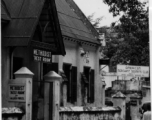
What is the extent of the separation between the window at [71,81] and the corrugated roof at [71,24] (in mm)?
1686

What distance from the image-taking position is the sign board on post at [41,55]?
19.1m

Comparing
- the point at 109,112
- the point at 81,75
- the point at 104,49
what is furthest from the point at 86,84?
the point at 104,49

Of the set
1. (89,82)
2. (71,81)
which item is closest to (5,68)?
(71,81)

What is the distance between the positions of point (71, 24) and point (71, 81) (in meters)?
3.60

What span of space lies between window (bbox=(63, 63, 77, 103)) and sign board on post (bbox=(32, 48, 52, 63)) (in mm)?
9391

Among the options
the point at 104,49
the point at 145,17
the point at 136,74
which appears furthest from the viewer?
the point at 104,49

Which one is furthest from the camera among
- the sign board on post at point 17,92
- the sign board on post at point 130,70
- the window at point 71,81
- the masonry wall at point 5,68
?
the window at point 71,81

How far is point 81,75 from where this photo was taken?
102 feet

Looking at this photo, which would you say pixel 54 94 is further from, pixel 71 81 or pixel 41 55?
pixel 71 81

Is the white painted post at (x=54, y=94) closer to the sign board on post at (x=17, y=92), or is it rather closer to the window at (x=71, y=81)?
the sign board on post at (x=17, y=92)

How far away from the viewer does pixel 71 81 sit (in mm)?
30094

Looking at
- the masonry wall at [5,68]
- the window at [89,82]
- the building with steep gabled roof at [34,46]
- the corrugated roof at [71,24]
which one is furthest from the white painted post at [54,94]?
the window at [89,82]

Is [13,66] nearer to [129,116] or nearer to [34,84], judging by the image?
[34,84]

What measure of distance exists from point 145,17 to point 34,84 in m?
6.17
